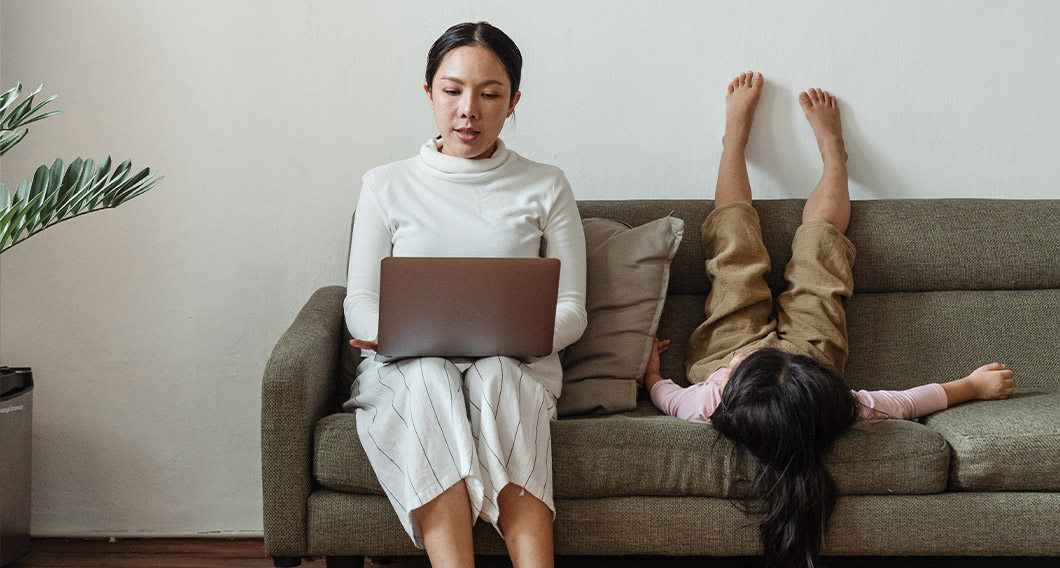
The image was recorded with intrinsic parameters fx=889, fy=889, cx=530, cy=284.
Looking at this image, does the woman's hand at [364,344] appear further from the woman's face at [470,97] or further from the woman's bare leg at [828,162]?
the woman's bare leg at [828,162]

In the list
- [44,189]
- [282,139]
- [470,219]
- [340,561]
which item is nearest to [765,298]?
[470,219]

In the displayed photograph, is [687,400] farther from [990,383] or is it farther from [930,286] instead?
[930,286]

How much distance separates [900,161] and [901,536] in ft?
3.67

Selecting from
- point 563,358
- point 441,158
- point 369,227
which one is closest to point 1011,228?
point 563,358

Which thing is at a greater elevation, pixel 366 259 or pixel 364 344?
pixel 366 259

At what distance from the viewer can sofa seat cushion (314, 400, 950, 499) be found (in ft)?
5.14

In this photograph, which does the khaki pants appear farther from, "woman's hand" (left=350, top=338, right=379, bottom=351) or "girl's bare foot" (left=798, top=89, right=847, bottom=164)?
"woman's hand" (left=350, top=338, right=379, bottom=351)

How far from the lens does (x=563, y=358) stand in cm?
196

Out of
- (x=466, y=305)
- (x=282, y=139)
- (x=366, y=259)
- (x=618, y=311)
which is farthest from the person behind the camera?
(x=282, y=139)

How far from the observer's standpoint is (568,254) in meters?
1.85

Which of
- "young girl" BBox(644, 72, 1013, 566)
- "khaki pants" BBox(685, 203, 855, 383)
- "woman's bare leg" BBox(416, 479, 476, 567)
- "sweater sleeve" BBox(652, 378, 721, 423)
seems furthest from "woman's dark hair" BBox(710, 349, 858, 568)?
Result: "woman's bare leg" BBox(416, 479, 476, 567)

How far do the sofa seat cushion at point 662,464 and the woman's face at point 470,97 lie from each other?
63cm

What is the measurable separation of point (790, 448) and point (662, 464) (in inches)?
8.7

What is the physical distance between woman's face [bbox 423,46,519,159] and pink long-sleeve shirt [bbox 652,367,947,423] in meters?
0.66
